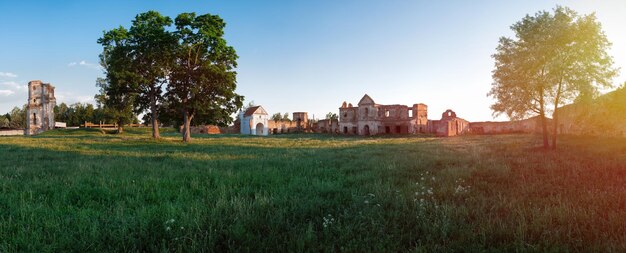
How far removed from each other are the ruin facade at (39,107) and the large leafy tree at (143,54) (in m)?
48.1

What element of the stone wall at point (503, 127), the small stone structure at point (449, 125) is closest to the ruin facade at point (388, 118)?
the small stone structure at point (449, 125)

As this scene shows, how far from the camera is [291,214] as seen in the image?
4.94 meters

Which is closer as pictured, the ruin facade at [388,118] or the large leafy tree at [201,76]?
the large leafy tree at [201,76]

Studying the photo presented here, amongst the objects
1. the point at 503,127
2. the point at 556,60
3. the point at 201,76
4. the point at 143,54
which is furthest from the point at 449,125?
the point at 143,54

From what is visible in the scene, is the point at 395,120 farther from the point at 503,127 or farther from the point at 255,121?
the point at 255,121

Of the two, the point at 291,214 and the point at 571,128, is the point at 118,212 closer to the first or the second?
the point at 291,214

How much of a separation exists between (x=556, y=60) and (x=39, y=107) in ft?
274

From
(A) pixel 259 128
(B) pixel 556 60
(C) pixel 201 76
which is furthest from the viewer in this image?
(A) pixel 259 128

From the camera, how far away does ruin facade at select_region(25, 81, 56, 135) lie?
202 feet

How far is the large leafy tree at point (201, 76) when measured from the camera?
29.4 metres

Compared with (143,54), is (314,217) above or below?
below

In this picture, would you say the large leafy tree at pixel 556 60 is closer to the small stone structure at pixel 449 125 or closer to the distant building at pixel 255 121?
the small stone structure at pixel 449 125

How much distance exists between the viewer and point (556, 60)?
18.4 m

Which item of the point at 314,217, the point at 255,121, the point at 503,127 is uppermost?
the point at 255,121
